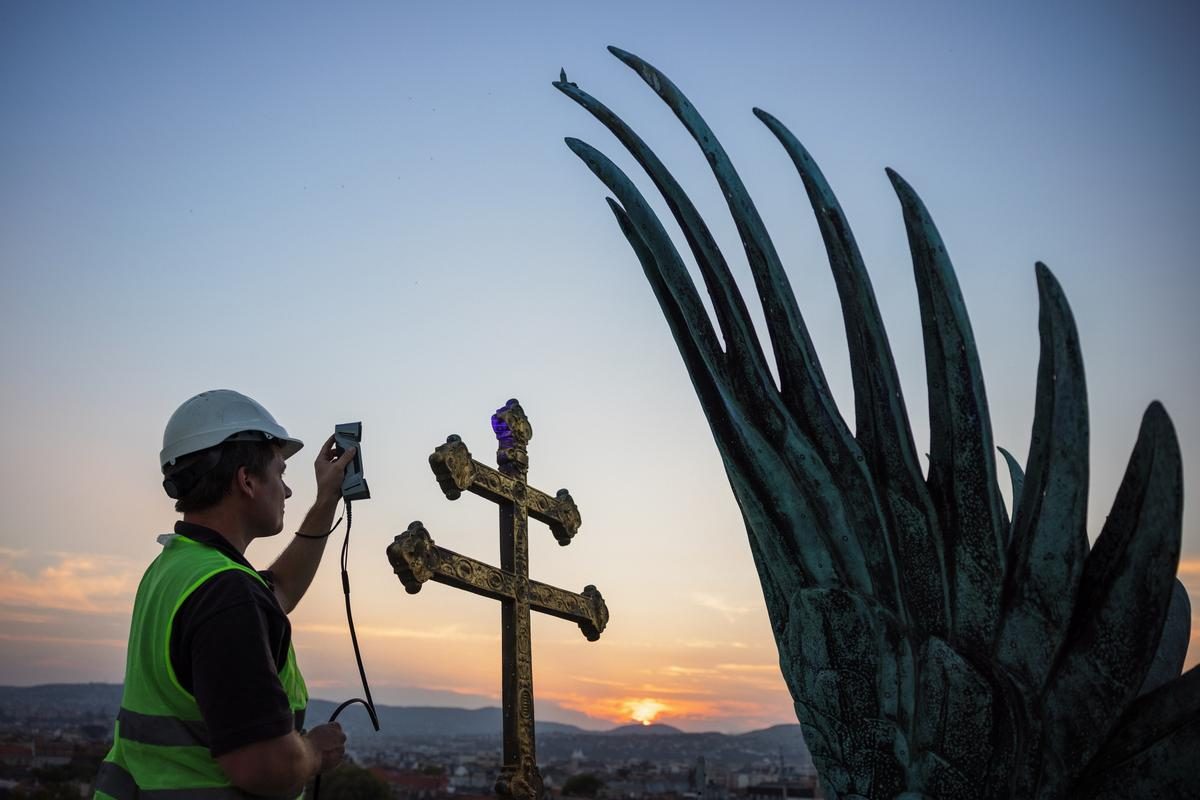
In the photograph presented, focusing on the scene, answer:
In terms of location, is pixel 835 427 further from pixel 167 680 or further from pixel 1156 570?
pixel 167 680

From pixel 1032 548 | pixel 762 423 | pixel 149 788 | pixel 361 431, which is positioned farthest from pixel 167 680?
pixel 1032 548

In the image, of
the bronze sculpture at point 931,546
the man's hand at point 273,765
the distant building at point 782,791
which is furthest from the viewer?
the distant building at point 782,791

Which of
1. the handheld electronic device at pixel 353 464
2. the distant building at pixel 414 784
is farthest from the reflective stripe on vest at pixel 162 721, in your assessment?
the distant building at pixel 414 784

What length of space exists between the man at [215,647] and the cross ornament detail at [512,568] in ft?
8.23

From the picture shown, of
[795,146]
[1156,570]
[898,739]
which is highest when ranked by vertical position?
[795,146]

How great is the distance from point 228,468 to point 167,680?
565mm

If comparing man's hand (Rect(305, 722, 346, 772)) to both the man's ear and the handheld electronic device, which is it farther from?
the handheld electronic device

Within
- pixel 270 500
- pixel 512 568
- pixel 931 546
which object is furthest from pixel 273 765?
pixel 512 568

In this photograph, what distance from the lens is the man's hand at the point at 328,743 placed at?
2.56 m

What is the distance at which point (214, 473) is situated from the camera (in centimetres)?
273

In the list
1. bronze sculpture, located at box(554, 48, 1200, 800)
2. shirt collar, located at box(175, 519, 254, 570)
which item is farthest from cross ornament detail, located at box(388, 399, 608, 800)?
shirt collar, located at box(175, 519, 254, 570)

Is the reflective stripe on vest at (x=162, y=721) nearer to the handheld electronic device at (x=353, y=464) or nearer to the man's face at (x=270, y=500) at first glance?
the man's face at (x=270, y=500)

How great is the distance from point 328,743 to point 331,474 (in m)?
1.24

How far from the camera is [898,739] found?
3.55m
